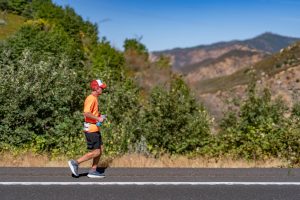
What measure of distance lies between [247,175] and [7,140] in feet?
27.1

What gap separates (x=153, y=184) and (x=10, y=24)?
61.0 meters

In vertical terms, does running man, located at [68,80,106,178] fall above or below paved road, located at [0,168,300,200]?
above

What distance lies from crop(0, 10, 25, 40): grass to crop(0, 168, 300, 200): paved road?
51113 millimetres

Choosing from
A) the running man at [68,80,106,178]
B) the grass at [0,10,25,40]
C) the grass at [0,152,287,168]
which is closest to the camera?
the running man at [68,80,106,178]

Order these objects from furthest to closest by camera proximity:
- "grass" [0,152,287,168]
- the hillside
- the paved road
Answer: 1. the hillside
2. "grass" [0,152,287,168]
3. the paved road

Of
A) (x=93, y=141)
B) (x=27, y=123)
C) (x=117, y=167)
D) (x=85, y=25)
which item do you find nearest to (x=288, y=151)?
(x=117, y=167)

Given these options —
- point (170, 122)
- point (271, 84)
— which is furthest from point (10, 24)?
point (170, 122)

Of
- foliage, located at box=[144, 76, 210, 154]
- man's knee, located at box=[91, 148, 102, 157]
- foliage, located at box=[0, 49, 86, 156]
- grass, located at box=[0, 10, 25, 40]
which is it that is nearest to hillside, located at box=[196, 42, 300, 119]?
foliage, located at box=[144, 76, 210, 154]

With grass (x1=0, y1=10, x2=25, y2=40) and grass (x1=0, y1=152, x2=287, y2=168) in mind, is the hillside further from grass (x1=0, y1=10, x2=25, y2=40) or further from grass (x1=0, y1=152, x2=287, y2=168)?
grass (x1=0, y1=10, x2=25, y2=40)

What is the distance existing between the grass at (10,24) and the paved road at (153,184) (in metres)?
51.1

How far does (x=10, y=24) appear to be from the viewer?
6469 centimetres

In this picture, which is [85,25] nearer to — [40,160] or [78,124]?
[78,124]

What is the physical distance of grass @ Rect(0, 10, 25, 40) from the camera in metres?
59.0

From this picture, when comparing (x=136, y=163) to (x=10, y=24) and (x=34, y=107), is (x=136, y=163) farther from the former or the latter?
(x=10, y=24)
